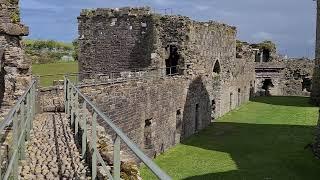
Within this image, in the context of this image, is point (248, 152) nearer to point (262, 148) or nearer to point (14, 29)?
point (262, 148)

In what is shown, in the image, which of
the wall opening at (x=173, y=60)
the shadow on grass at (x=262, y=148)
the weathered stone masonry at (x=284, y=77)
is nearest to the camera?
the shadow on grass at (x=262, y=148)

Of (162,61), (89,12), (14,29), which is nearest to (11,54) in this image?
(14,29)

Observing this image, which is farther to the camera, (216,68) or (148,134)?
(216,68)

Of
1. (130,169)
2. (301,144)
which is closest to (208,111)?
(301,144)

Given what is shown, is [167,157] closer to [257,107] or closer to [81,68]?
[81,68]

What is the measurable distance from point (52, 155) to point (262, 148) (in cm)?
1534

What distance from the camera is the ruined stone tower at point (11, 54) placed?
50.0 feet

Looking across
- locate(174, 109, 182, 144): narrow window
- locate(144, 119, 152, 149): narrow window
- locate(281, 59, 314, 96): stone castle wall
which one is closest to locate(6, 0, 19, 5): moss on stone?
locate(144, 119, 152, 149): narrow window

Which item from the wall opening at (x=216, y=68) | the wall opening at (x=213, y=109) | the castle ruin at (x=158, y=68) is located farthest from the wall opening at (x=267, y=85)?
the wall opening at (x=213, y=109)

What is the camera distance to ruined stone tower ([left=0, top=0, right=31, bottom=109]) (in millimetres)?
15242

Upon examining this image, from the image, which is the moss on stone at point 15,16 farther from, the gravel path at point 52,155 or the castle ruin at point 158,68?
the gravel path at point 52,155

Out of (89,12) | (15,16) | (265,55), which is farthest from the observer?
(265,55)

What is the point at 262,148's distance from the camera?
23141mm

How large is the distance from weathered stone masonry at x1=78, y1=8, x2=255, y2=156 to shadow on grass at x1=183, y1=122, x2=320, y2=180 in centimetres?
140
